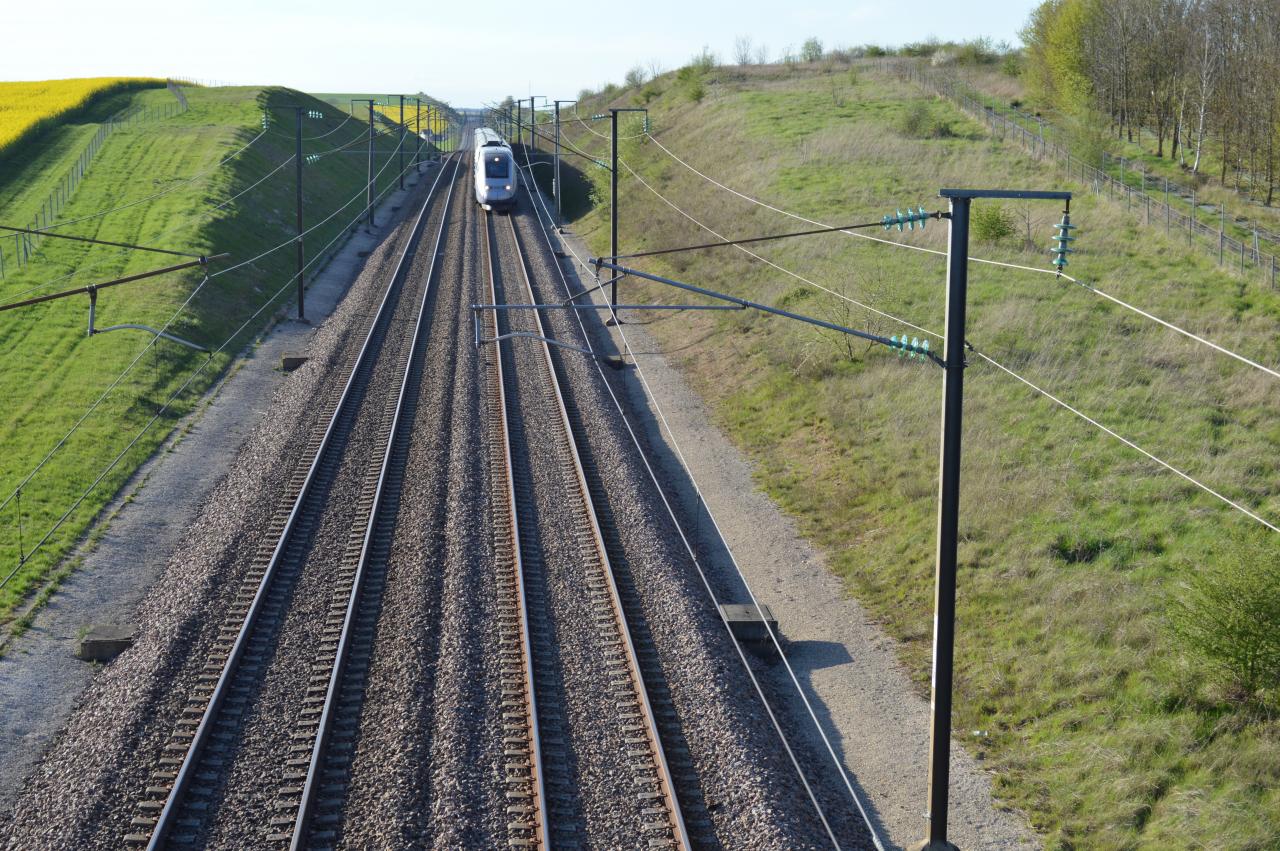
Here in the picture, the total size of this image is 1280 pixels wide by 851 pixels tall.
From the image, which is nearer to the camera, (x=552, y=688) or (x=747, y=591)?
(x=552, y=688)

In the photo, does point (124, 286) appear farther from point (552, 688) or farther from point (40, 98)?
point (40, 98)

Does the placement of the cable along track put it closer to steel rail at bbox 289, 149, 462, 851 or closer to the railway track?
the railway track

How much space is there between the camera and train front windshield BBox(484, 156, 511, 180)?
2363 inches

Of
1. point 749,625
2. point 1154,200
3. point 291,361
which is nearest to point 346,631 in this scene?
point 749,625

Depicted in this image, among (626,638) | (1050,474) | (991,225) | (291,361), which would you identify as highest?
(991,225)

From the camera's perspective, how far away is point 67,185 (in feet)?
194

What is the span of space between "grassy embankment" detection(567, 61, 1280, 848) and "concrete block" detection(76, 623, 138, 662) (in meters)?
11.5

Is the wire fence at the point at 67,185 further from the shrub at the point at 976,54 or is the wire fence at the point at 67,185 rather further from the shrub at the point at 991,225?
the shrub at the point at 976,54

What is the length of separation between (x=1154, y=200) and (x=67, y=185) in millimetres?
53137

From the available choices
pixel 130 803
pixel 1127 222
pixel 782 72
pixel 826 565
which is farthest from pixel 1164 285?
pixel 782 72

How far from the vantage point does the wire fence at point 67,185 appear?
143 feet

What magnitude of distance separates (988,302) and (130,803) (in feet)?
82.8

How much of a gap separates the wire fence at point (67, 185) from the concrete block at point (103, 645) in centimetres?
703

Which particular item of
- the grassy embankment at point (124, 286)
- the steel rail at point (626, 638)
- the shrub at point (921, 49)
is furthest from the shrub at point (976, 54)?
the steel rail at point (626, 638)
